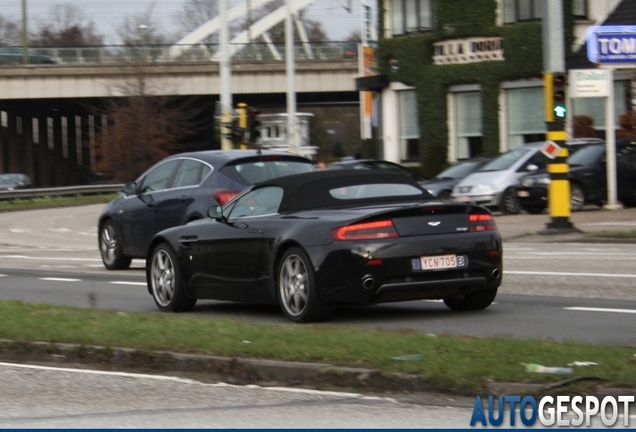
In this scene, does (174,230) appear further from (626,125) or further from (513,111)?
(513,111)

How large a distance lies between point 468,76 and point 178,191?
1091 inches

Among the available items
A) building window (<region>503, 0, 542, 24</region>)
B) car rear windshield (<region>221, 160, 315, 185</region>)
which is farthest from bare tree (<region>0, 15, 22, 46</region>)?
car rear windshield (<region>221, 160, 315, 185</region>)

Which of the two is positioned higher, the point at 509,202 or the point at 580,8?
the point at 580,8

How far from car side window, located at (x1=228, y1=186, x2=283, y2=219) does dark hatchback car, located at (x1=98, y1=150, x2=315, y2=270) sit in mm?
4301

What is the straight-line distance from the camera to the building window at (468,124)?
44.4 m

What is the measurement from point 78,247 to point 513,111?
20.0 m

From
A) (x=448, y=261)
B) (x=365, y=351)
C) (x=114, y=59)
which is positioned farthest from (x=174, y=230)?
(x=114, y=59)

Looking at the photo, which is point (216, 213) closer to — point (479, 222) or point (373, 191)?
point (373, 191)

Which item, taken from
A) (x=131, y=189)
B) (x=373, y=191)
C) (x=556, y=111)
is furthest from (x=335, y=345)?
(x=556, y=111)

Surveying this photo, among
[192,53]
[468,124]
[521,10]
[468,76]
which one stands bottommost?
[468,124]

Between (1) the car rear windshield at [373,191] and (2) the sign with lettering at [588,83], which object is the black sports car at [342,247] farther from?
(2) the sign with lettering at [588,83]

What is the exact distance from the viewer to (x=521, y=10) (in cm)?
4184

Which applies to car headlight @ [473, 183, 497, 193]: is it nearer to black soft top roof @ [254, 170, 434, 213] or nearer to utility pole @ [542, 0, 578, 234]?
utility pole @ [542, 0, 578, 234]

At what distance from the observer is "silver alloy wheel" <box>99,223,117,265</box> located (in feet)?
62.6
